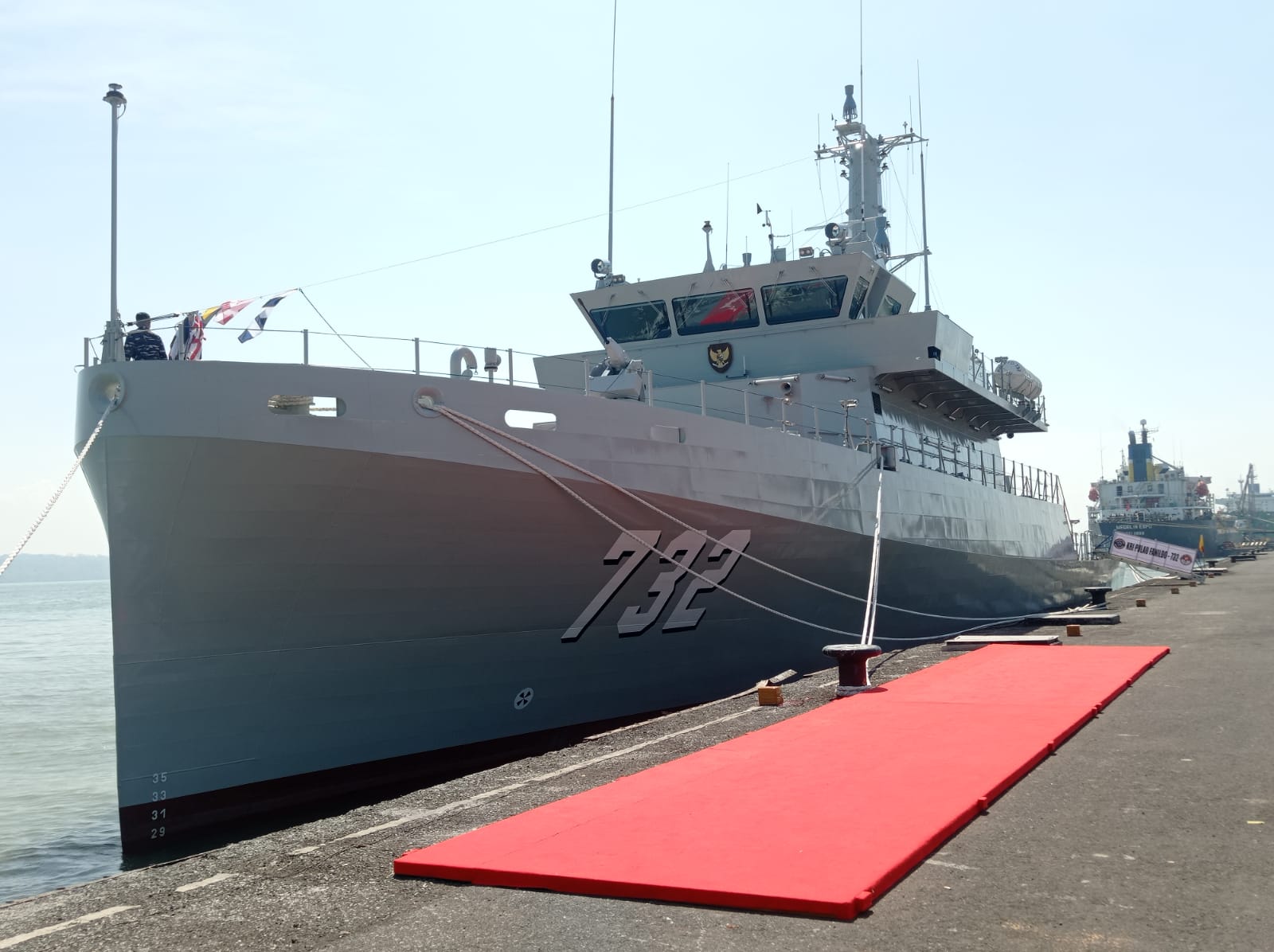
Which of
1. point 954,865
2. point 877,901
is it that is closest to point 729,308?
point 954,865

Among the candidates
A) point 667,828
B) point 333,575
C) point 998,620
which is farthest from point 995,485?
point 667,828

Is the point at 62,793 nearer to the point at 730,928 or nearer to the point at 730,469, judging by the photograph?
the point at 730,469

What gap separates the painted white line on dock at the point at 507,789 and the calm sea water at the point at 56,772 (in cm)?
599

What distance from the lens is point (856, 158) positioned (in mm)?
23125

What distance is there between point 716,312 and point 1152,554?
27.7 m

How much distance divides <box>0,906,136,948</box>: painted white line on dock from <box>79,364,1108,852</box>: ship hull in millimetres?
4362

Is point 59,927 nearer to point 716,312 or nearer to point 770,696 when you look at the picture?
point 770,696

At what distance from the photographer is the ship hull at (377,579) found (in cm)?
844

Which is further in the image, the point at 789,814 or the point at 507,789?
the point at 507,789

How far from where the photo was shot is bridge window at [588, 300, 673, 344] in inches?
663

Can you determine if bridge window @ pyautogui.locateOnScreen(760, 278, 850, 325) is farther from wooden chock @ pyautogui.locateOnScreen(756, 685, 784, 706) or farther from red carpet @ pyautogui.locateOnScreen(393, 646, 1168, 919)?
red carpet @ pyautogui.locateOnScreen(393, 646, 1168, 919)

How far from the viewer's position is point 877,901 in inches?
153

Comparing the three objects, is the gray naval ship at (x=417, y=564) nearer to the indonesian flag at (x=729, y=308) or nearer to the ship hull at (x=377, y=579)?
the ship hull at (x=377, y=579)

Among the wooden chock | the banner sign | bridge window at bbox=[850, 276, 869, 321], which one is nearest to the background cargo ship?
the banner sign
